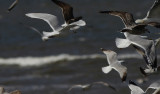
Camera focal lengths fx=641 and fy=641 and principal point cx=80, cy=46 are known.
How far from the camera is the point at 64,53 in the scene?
15.6 m

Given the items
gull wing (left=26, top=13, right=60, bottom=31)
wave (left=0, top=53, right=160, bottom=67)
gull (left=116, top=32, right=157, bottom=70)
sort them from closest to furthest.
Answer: gull (left=116, top=32, right=157, bottom=70) < gull wing (left=26, top=13, right=60, bottom=31) < wave (left=0, top=53, right=160, bottom=67)

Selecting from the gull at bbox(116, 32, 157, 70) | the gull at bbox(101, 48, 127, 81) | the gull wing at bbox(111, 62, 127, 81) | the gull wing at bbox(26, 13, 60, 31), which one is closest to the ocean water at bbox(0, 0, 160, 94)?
the gull wing at bbox(26, 13, 60, 31)

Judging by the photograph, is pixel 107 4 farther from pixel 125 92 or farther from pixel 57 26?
pixel 57 26

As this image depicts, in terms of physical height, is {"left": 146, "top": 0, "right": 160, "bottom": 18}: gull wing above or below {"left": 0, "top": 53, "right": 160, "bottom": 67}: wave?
above

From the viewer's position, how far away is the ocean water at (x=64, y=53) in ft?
42.2

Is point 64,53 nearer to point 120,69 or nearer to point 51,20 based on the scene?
point 51,20

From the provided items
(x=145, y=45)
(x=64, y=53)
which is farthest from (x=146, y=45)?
(x=64, y=53)

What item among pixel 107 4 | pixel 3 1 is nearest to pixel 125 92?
pixel 107 4

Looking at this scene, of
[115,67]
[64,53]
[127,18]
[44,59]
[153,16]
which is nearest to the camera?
[127,18]

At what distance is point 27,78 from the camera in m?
13.5

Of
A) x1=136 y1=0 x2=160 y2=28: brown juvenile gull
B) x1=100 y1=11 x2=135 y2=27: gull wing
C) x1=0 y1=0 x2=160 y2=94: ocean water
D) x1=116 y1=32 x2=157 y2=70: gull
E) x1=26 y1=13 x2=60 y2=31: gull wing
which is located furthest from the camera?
x1=0 y1=0 x2=160 y2=94: ocean water

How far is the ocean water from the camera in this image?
1288 cm

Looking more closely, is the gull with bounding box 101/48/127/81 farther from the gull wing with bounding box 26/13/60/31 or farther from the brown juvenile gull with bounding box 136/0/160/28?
the gull wing with bounding box 26/13/60/31

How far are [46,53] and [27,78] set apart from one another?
238cm
